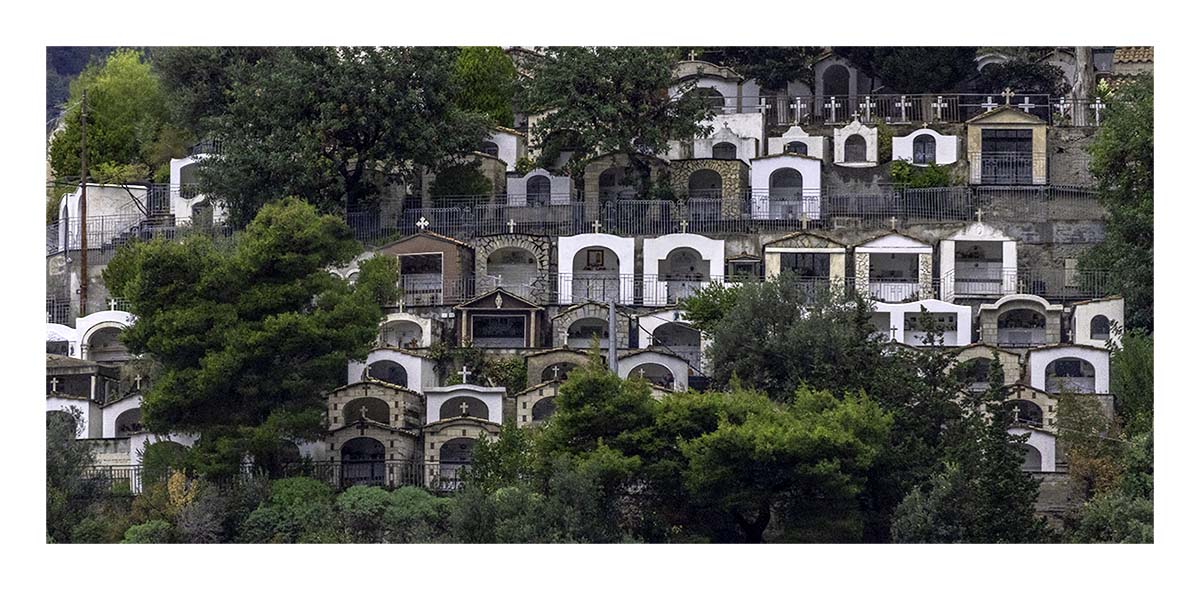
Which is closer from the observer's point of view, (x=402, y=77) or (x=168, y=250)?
(x=168, y=250)

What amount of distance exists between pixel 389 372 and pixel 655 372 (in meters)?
5.81

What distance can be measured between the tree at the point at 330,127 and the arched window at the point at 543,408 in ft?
29.5

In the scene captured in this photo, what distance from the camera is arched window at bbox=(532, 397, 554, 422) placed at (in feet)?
168

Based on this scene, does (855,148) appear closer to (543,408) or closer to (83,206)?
(543,408)

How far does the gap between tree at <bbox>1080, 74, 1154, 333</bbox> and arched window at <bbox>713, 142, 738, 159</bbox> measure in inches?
420

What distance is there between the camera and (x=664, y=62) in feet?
198

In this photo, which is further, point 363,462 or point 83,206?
point 83,206

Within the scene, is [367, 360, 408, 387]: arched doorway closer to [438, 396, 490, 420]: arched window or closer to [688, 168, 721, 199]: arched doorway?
[438, 396, 490, 420]: arched window

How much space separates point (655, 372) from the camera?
52.1 metres

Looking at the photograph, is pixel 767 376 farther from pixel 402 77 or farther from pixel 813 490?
pixel 402 77

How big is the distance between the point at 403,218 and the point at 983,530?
19787 millimetres

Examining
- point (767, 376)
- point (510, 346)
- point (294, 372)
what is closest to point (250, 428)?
point (294, 372)

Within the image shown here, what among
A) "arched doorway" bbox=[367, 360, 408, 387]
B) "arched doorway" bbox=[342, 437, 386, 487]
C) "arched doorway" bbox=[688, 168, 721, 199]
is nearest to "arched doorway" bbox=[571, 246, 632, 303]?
"arched doorway" bbox=[688, 168, 721, 199]

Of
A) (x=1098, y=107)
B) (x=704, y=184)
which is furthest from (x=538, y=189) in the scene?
(x=1098, y=107)
